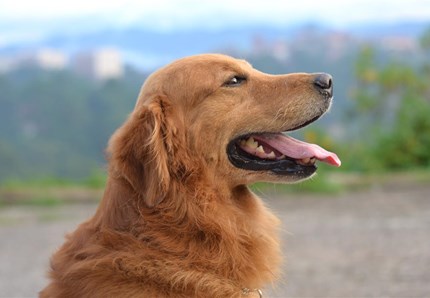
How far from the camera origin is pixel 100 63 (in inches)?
1810

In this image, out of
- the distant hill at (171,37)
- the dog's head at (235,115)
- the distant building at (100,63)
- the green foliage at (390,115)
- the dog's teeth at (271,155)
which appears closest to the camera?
the dog's head at (235,115)

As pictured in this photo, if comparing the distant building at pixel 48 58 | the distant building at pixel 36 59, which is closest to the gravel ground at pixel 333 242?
the distant building at pixel 36 59

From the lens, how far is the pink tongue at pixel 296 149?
395cm

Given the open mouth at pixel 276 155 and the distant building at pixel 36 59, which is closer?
the open mouth at pixel 276 155

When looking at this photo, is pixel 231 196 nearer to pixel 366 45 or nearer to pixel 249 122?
pixel 249 122

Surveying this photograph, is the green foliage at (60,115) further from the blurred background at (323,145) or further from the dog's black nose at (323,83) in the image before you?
the dog's black nose at (323,83)

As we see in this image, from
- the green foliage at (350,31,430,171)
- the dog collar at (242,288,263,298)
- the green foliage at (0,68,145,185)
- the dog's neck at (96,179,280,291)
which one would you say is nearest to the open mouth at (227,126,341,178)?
the dog's neck at (96,179,280,291)

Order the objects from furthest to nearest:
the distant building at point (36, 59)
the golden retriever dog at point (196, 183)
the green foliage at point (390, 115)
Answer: the distant building at point (36, 59), the green foliage at point (390, 115), the golden retriever dog at point (196, 183)

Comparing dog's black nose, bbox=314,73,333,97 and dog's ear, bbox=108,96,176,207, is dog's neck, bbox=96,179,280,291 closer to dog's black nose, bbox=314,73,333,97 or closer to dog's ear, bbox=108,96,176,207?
dog's ear, bbox=108,96,176,207

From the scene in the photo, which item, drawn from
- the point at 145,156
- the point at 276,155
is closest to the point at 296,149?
the point at 276,155

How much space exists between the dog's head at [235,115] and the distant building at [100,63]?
131ft

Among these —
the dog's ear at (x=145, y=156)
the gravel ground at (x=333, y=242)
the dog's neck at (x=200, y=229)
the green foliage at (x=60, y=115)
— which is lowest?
the gravel ground at (x=333, y=242)

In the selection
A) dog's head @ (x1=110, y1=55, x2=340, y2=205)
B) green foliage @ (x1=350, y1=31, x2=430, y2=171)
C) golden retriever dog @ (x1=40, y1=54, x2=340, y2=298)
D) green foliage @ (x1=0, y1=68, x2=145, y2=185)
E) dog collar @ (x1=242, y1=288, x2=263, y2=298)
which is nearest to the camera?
golden retriever dog @ (x1=40, y1=54, x2=340, y2=298)

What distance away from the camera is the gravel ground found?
7.27 meters
